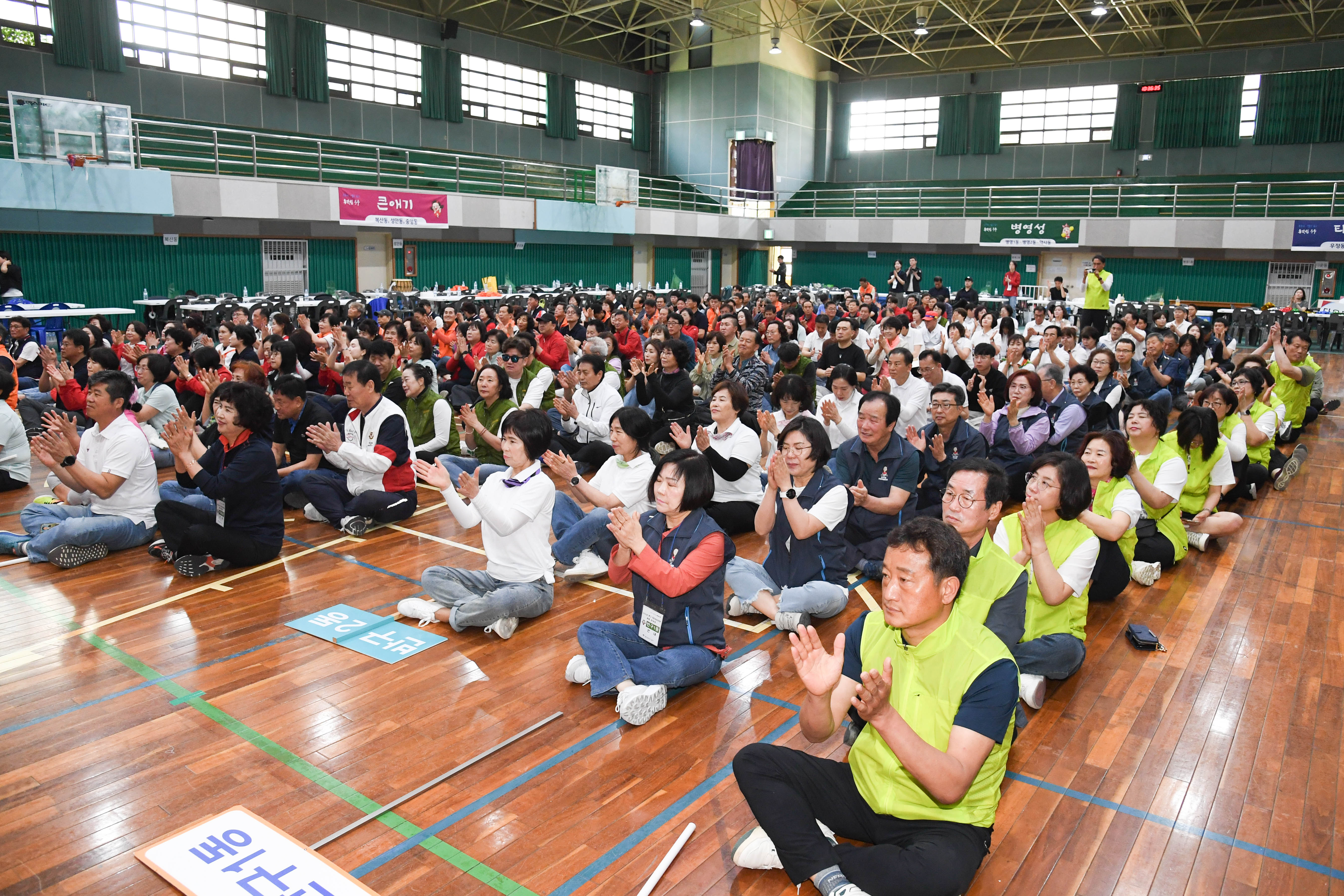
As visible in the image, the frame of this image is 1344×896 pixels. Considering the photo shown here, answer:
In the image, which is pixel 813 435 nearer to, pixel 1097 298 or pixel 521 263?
pixel 1097 298

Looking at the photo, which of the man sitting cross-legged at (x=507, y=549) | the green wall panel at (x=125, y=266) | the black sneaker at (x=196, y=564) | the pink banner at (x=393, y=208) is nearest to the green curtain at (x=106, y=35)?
the green wall panel at (x=125, y=266)

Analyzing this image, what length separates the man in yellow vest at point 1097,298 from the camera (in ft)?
52.5

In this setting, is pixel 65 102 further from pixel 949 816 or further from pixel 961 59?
pixel 961 59

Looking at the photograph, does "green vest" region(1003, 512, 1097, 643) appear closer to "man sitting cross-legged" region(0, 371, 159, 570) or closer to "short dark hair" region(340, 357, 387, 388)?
"short dark hair" region(340, 357, 387, 388)

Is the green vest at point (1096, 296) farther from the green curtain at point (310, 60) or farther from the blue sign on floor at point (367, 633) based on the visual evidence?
the green curtain at point (310, 60)

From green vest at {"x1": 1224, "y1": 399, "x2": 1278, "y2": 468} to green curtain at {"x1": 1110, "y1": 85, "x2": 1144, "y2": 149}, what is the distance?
20.9 m

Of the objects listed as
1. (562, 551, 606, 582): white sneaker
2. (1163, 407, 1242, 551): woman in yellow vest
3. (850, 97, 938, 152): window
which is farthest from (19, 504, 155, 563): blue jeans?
(850, 97, 938, 152): window

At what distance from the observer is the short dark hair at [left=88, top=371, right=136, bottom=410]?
5637 millimetres

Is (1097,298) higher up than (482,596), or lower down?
higher up

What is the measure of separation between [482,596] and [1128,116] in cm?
2737

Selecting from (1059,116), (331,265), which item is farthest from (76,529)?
(1059,116)

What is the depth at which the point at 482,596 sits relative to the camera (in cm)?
498

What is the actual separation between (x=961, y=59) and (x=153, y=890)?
100 ft

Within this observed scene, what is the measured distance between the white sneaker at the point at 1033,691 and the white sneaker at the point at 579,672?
198 centimetres
